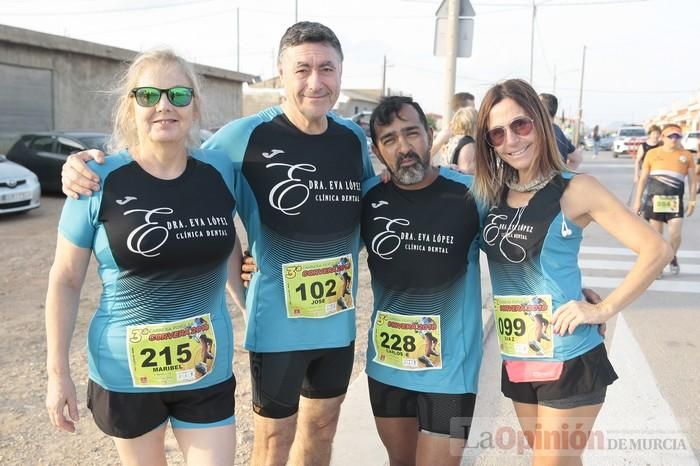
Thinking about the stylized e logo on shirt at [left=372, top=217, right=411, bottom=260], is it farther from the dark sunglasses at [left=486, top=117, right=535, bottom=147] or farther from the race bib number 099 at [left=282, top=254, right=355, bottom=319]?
the dark sunglasses at [left=486, top=117, right=535, bottom=147]

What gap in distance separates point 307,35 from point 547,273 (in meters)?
Answer: 1.51

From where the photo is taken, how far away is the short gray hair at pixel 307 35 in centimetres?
277

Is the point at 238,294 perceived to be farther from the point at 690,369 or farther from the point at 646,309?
the point at 646,309

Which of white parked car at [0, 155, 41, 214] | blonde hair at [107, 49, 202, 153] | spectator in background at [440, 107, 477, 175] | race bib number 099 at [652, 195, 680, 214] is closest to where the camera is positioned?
blonde hair at [107, 49, 202, 153]

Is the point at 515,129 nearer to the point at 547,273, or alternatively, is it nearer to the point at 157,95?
the point at 547,273

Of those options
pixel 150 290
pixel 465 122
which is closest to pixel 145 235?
pixel 150 290

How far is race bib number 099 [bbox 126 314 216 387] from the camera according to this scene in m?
2.19

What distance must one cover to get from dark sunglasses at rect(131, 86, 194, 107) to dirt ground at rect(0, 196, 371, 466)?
205cm

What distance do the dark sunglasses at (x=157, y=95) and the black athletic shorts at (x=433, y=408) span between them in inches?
59.4

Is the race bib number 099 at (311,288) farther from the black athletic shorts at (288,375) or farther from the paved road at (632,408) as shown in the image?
the paved road at (632,408)

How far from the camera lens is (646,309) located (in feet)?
20.9

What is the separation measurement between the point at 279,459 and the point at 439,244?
4.03ft

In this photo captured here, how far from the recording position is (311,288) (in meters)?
2.73

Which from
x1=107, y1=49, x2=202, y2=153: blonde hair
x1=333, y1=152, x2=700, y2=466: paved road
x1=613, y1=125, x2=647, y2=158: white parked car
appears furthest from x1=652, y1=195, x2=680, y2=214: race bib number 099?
x1=613, y1=125, x2=647, y2=158: white parked car
